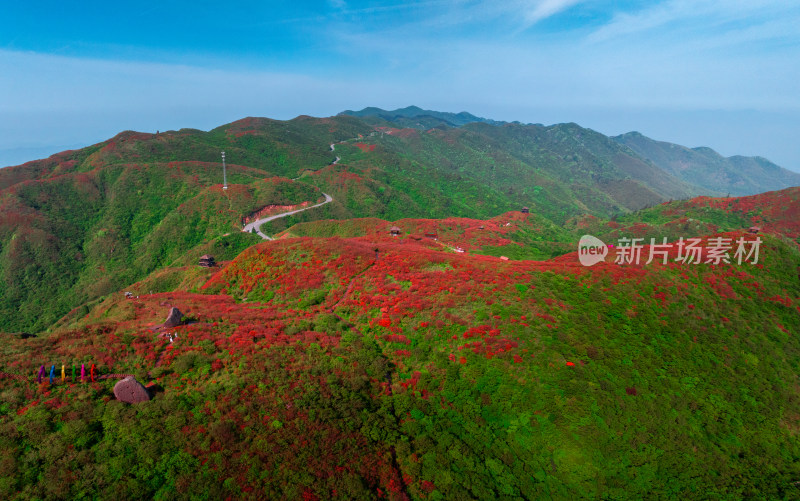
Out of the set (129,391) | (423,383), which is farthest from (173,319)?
(423,383)

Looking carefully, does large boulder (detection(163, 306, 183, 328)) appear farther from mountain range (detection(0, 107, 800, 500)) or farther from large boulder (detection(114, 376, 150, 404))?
large boulder (detection(114, 376, 150, 404))

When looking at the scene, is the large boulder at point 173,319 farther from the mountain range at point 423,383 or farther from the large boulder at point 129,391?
the large boulder at point 129,391

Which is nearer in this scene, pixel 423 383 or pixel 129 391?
pixel 129 391

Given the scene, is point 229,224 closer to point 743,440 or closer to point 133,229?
point 133,229

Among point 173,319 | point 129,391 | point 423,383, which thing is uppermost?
point 173,319

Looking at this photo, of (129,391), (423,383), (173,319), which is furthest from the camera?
(173,319)

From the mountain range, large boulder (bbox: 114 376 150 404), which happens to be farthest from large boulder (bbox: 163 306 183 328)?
large boulder (bbox: 114 376 150 404)

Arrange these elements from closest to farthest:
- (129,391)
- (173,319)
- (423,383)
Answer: (129,391) < (423,383) < (173,319)

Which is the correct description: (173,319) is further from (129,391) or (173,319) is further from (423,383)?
(423,383)

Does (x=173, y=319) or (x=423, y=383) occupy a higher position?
(x=173, y=319)
